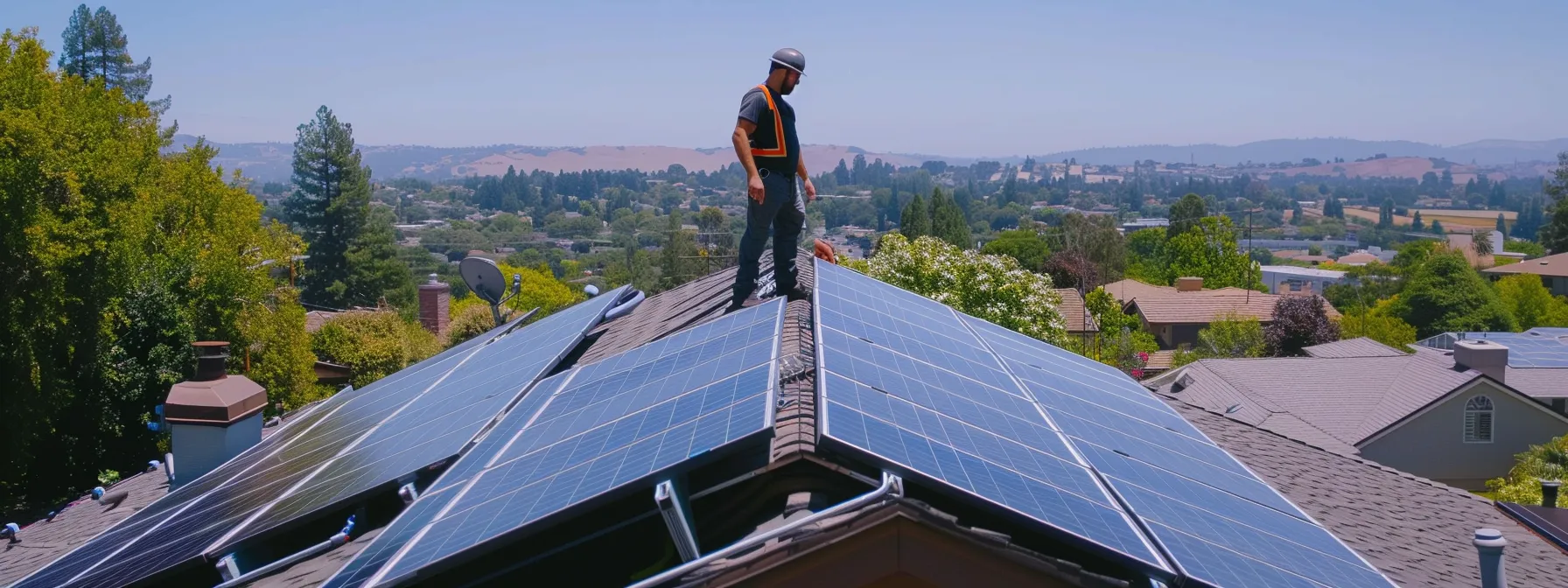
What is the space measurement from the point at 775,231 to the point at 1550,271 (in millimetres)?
99268

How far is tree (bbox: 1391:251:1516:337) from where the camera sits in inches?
2854

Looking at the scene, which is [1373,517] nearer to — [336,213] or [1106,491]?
[1106,491]

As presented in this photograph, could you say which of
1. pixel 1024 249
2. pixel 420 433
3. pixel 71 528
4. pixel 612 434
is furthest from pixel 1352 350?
pixel 1024 249

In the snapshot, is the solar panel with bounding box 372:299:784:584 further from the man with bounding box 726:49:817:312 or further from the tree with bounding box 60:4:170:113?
the tree with bounding box 60:4:170:113

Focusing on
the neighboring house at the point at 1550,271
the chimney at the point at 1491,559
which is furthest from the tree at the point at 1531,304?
the chimney at the point at 1491,559

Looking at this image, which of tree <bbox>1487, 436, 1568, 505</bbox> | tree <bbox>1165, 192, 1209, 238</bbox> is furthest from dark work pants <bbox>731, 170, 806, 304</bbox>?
tree <bbox>1165, 192, 1209, 238</bbox>

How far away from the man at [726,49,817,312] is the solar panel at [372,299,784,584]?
2.21 metres

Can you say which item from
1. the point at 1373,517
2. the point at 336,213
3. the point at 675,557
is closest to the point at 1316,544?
the point at 1373,517

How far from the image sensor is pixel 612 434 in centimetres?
589

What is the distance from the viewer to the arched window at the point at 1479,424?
34438 millimetres

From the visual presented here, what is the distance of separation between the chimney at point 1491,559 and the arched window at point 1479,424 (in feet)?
103

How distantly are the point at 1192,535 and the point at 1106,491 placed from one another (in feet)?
1.42

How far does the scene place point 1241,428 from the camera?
482 inches

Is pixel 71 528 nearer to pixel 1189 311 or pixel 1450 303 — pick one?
pixel 1189 311
